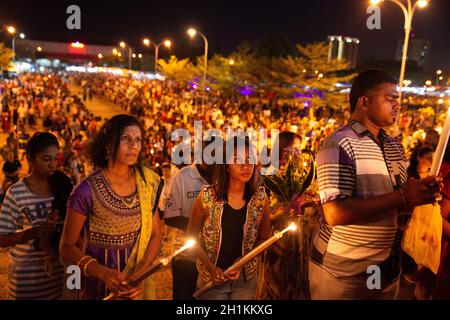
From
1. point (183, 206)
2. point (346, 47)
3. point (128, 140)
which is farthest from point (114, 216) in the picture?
point (346, 47)

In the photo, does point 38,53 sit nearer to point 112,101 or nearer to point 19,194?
point 112,101

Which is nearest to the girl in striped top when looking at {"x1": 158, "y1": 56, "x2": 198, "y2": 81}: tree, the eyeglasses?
the eyeglasses

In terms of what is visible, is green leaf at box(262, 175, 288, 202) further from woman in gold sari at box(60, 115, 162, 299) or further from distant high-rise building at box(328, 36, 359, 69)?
distant high-rise building at box(328, 36, 359, 69)

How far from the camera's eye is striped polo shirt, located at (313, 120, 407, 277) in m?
2.08

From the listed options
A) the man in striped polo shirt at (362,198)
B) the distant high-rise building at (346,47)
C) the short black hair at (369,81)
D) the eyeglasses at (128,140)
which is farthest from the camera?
→ the distant high-rise building at (346,47)

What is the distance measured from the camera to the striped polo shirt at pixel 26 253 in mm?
2736

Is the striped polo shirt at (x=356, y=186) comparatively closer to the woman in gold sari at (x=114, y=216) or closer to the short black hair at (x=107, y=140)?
the woman in gold sari at (x=114, y=216)

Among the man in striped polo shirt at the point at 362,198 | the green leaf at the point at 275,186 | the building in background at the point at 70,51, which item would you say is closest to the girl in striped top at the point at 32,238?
the green leaf at the point at 275,186

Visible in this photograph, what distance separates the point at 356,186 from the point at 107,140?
1481 millimetres

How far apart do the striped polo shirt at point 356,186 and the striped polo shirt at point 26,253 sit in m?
1.82

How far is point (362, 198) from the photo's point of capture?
6.85ft

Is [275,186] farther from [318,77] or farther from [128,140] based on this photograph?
[318,77]

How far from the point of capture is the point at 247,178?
9.28ft

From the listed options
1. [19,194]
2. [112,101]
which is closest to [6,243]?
[19,194]
